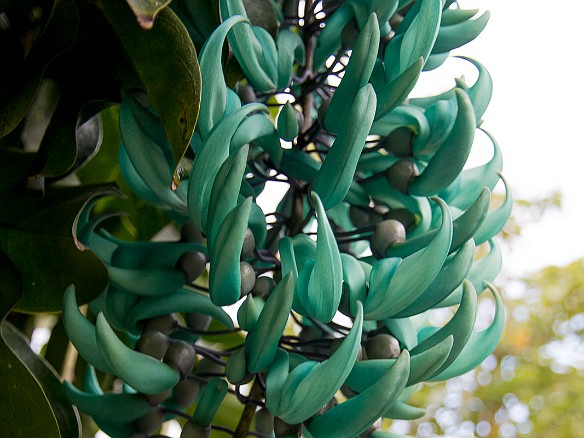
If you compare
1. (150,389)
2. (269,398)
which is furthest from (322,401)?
(150,389)

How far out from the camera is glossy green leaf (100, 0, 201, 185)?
545mm

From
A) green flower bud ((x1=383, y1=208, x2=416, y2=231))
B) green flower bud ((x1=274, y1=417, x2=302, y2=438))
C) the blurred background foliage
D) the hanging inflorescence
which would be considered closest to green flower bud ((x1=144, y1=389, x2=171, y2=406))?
the hanging inflorescence

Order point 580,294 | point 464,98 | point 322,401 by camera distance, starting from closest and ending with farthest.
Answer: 1. point 322,401
2. point 464,98
3. point 580,294

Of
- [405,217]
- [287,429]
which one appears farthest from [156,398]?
[405,217]

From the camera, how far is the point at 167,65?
0.57m

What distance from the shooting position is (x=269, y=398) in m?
0.51

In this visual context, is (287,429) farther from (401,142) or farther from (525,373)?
(525,373)

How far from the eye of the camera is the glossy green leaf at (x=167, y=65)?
545mm

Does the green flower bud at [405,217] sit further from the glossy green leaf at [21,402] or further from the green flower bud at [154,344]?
the glossy green leaf at [21,402]

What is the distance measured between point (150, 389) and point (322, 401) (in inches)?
5.7

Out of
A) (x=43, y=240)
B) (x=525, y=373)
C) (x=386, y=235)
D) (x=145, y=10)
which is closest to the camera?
(x=145, y=10)

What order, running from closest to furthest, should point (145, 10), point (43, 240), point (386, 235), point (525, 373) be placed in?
point (145, 10), point (386, 235), point (43, 240), point (525, 373)

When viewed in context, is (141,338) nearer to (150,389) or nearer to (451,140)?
(150,389)

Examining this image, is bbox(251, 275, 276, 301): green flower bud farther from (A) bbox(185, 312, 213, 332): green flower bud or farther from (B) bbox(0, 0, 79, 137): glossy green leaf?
(B) bbox(0, 0, 79, 137): glossy green leaf
